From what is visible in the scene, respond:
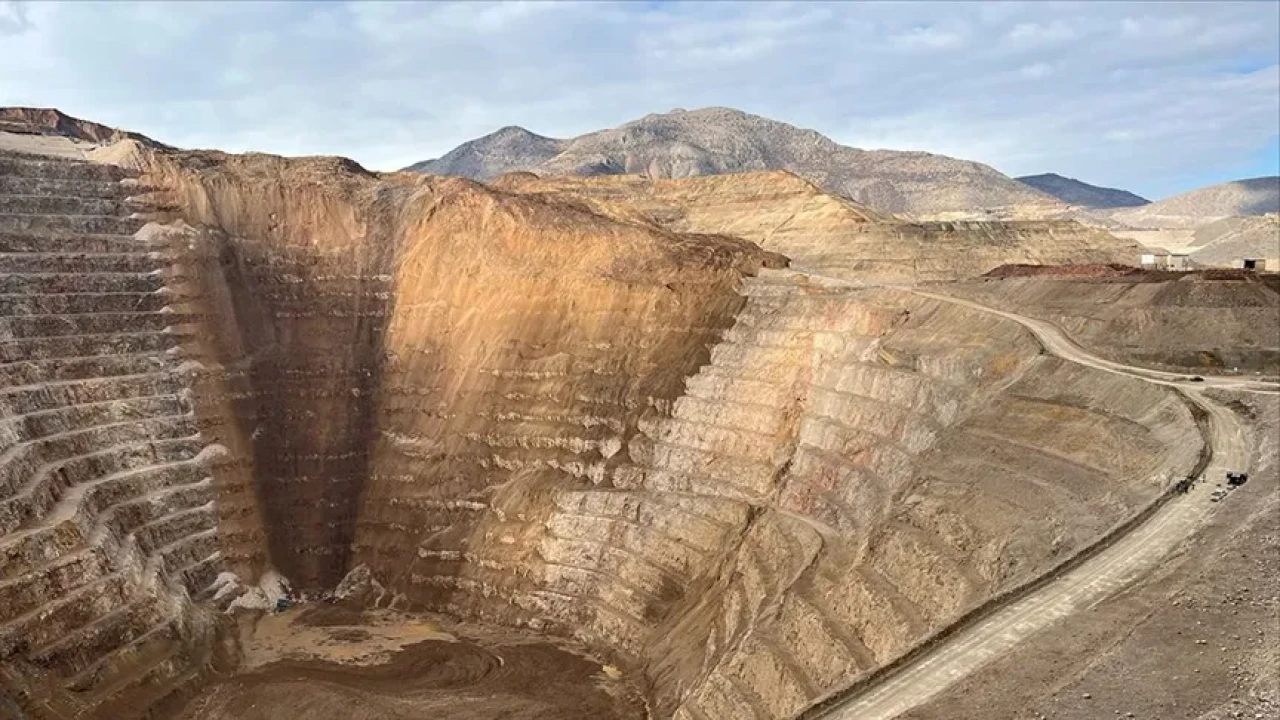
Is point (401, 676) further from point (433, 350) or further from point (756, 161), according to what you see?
point (756, 161)

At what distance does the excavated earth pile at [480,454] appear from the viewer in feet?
83.8

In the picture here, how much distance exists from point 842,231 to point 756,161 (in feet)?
295

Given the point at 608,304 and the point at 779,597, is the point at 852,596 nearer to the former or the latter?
the point at 779,597

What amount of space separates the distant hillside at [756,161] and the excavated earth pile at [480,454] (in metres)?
83.4

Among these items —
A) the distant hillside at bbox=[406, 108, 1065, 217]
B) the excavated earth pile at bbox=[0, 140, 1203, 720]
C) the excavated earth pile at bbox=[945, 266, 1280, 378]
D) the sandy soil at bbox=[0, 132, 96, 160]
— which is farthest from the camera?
the distant hillside at bbox=[406, 108, 1065, 217]

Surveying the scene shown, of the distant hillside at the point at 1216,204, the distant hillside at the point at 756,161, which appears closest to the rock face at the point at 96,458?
the distant hillside at the point at 756,161

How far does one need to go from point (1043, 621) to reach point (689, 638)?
15.3 m

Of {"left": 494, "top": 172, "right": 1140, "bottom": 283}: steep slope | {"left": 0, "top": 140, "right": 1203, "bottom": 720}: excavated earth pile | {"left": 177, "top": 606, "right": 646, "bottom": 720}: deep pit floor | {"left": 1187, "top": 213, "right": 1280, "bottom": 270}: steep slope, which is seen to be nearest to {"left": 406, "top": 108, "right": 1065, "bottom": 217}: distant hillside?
{"left": 1187, "top": 213, "right": 1280, "bottom": 270}: steep slope

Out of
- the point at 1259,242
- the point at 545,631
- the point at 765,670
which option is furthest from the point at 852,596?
the point at 1259,242

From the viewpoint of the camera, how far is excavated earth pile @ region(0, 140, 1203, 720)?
83.8 ft

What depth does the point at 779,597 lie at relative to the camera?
89.0 ft

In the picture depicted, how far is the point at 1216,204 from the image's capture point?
156250 millimetres

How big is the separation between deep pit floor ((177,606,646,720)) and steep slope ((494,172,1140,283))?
31308 mm

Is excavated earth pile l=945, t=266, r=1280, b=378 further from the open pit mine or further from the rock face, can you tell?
the rock face
